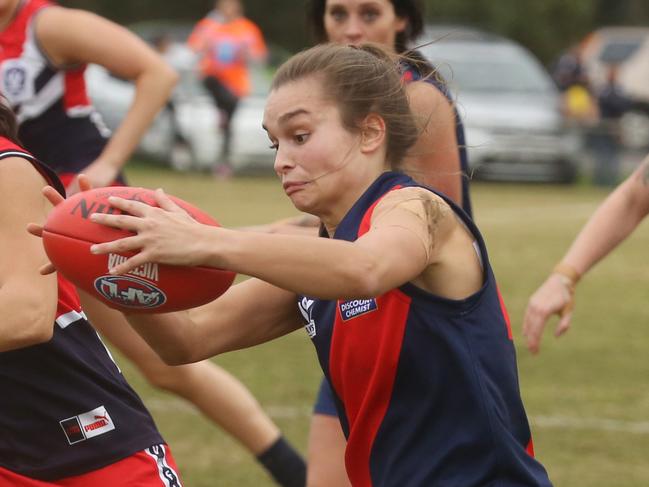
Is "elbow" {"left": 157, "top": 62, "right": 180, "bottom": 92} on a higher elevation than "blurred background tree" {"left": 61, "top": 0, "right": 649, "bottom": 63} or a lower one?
higher

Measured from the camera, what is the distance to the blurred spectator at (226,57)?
19234mm

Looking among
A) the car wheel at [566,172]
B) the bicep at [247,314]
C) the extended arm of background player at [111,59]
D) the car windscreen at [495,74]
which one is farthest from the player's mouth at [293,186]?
the car wheel at [566,172]

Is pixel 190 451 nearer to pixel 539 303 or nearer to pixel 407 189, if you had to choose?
pixel 539 303

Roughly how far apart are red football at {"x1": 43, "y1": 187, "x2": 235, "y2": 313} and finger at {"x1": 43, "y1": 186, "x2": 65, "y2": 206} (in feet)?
0.50

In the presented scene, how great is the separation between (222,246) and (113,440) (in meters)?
0.89

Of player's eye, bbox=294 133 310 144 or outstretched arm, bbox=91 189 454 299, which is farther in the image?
player's eye, bbox=294 133 310 144

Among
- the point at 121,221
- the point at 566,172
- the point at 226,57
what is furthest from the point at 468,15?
the point at 121,221

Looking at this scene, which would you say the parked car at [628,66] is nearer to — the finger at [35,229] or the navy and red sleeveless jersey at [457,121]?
the navy and red sleeveless jersey at [457,121]

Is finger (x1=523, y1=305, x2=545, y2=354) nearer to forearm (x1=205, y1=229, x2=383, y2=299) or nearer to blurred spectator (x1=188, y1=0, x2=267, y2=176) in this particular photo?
forearm (x1=205, y1=229, x2=383, y2=299)

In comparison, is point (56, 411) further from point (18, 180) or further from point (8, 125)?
point (8, 125)

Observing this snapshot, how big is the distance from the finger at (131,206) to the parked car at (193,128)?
16.2m

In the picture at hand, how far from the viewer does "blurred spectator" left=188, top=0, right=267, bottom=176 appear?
63.1 ft

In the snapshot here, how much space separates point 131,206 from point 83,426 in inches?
32.4

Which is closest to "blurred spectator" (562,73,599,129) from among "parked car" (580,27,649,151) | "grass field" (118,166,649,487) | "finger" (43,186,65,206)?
"parked car" (580,27,649,151)
